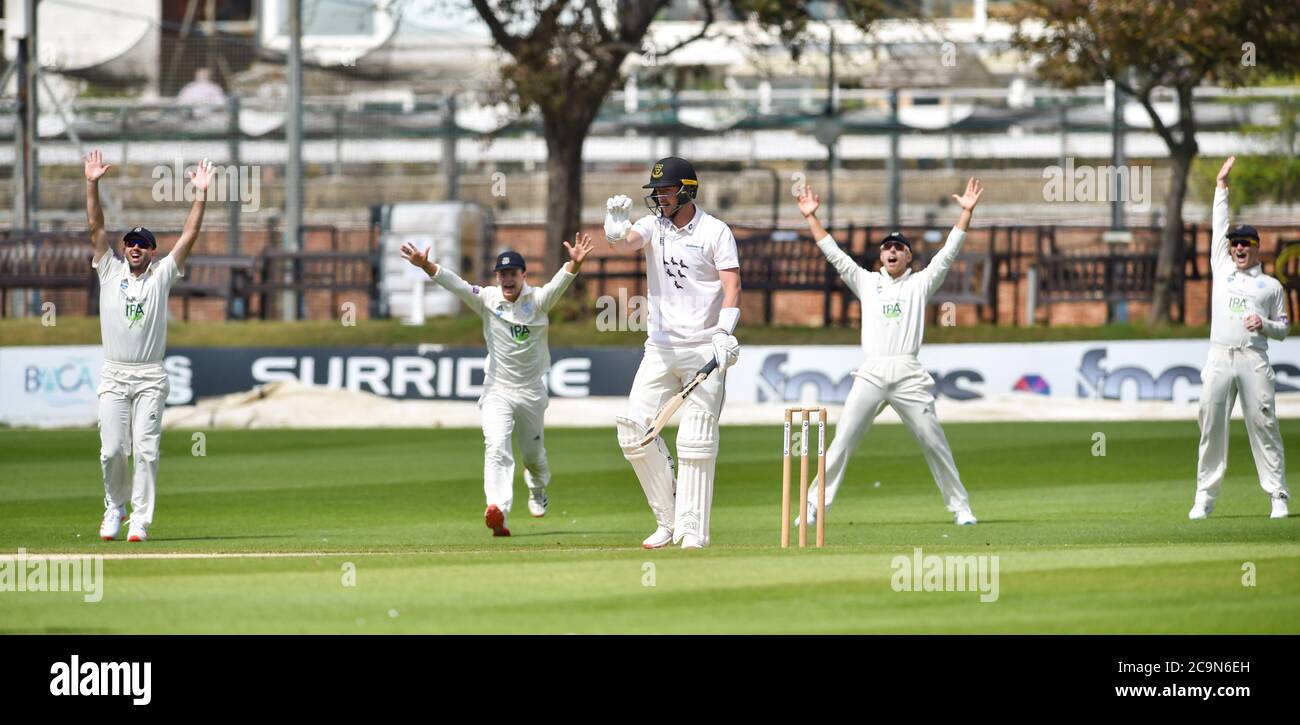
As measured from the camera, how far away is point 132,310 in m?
12.9

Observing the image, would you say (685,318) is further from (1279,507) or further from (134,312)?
(1279,507)

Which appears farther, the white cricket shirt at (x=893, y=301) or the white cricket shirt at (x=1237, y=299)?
the white cricket shirt at (x=893, y=301)

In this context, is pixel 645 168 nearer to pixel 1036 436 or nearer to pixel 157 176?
pixel 157 176

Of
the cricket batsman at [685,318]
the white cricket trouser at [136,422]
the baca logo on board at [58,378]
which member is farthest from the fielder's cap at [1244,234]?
the baca logo on board at [58,378]

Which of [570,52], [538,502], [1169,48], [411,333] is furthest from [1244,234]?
[570,52]

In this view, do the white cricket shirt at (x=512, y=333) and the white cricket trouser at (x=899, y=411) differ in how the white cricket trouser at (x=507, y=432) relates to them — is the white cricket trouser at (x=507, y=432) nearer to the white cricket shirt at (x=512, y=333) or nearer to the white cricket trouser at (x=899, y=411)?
the white cricket shirt at (x=512, y=333)

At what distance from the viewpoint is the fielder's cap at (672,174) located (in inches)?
440

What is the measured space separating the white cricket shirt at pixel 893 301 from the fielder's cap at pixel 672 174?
2613mm

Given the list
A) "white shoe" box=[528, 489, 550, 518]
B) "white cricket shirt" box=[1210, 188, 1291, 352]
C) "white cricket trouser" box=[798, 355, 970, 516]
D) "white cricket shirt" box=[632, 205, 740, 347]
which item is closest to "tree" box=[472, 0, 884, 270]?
"white shoe" box=[528, 489, 550, 518]

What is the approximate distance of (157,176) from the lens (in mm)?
33562

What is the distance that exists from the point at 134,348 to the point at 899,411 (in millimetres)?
5222

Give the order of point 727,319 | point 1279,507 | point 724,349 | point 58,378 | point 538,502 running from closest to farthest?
1. point 724,349
2. point 727,319
3. point 1279,507
4. point 538,502
5. point 58,378
